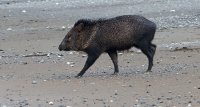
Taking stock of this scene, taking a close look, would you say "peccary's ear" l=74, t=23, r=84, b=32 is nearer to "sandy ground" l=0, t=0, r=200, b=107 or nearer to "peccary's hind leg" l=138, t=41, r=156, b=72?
"sandy ground" l=0, t=0, r=200, b=107

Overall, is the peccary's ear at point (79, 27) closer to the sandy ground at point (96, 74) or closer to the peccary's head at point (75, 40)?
the peccary's head at point (75, 40)

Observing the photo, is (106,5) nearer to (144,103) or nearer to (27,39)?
(27,39)

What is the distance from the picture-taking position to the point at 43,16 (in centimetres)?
2798

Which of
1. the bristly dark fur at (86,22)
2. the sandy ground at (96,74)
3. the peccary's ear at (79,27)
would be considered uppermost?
the bristly dark fur at (86,22)

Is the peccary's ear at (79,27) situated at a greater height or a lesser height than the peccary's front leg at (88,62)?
greater

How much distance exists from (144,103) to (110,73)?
366 centimetres

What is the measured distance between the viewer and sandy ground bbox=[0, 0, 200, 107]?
12.3 meters

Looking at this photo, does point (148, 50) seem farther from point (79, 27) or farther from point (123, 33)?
point (79, 27)

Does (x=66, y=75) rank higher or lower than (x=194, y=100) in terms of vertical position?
lower

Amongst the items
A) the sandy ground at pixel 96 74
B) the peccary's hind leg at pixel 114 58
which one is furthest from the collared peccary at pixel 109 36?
the sandy ground at pixel 96 74

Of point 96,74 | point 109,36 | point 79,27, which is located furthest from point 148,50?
point 79,27

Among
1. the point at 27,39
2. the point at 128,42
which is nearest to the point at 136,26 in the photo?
the point at 128,42

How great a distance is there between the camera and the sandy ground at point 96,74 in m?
12.3

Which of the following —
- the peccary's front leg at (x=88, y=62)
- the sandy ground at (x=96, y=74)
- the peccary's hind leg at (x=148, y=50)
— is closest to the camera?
the sandy ground at (x=96, y=74)
